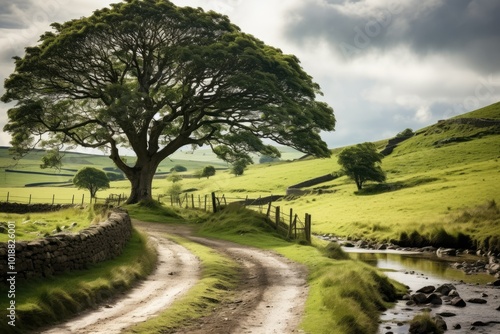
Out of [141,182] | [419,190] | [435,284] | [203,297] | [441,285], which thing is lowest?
[435,284]

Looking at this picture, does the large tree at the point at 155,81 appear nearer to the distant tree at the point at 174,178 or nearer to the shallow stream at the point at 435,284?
the shallow stream at the point at 435,284

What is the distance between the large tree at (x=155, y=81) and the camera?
1551 inches

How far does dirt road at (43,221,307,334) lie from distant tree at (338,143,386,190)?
5303cm

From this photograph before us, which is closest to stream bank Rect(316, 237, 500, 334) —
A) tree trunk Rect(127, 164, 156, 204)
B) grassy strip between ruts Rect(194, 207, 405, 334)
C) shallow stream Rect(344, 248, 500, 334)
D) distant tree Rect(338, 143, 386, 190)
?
shallow stream Rect(344, 248, 500, 334)

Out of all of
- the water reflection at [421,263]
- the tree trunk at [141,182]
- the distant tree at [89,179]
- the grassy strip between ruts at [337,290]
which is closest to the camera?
the grassy strip between ruts at [337,290]

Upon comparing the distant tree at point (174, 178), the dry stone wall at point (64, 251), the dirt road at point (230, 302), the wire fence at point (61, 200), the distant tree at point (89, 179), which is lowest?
the dirt road at point (230, 302)

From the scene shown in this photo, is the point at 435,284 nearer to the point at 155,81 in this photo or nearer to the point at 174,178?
the point at 155,81

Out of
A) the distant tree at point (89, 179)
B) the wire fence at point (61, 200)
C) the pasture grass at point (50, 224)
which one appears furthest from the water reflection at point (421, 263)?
the distant tree at point (89, 179)

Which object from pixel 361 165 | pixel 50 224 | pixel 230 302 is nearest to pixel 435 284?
pixel 230 302

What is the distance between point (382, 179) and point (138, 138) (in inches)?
1712

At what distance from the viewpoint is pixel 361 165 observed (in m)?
75.6

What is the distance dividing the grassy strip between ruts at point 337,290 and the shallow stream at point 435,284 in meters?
0.66

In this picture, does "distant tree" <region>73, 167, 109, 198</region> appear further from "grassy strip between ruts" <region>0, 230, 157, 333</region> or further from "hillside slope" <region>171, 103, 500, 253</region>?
"grassy strip between ruts" <region>0, 230, 157, 333</region>

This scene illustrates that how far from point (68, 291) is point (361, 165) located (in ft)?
216
